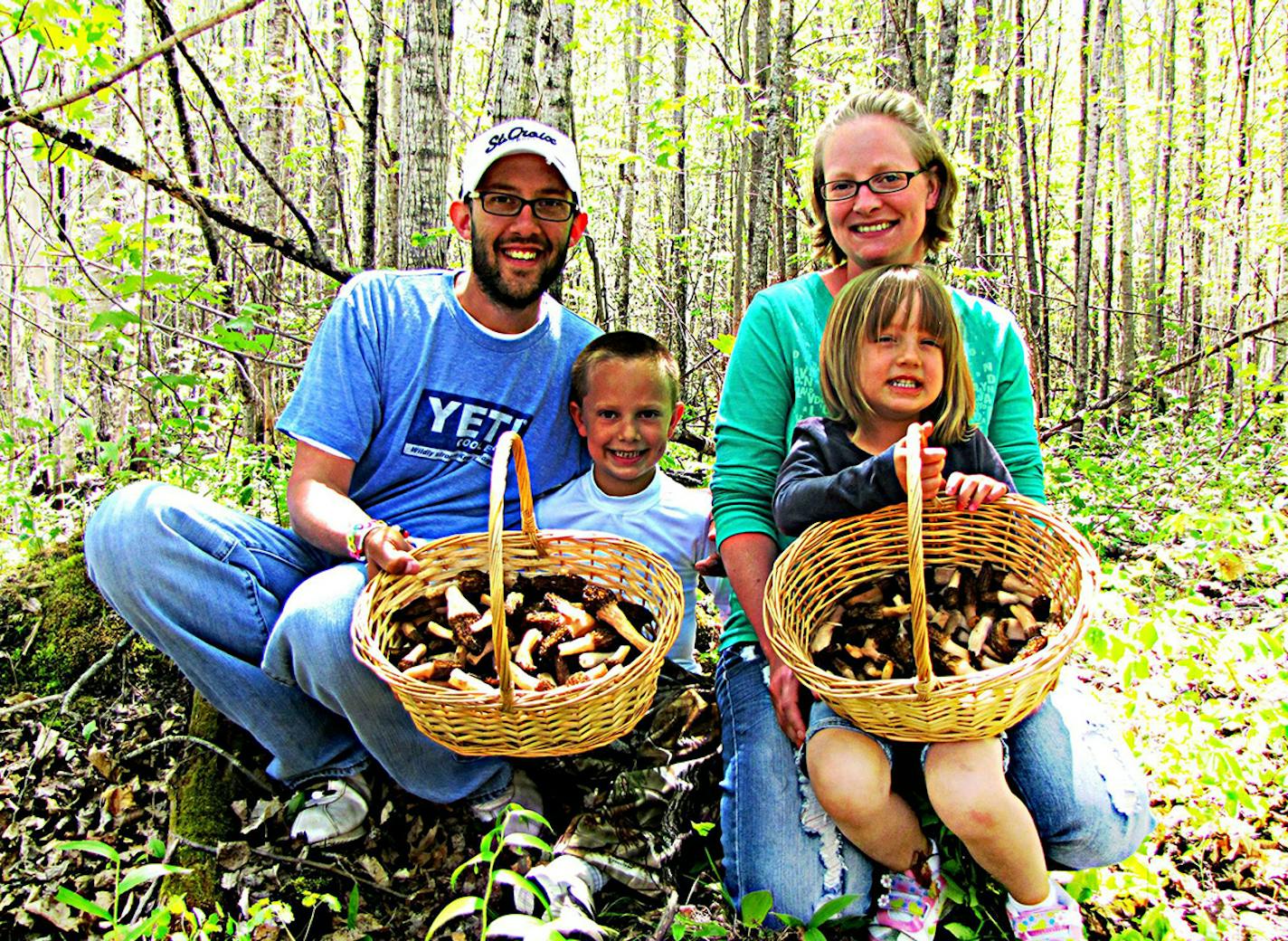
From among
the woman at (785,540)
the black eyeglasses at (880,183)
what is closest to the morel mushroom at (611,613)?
the woman at (785,540)

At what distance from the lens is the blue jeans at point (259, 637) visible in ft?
6.98

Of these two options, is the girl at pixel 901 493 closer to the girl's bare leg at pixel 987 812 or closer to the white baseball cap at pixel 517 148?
the girl's bare leg at pixel 987 812

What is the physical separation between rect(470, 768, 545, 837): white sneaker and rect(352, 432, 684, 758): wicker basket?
0.49 meters

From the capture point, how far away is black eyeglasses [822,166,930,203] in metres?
2.24

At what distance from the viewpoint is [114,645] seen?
283 cm

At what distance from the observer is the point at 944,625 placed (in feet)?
6.41

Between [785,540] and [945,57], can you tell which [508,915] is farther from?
[945,57]

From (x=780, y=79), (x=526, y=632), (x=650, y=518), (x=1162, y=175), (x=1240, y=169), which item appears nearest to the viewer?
(x=526, y=632)

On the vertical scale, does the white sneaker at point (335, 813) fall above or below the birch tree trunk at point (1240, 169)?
below

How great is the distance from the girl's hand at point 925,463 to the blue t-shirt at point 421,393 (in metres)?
1.21

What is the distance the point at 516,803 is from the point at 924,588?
1.23 meters

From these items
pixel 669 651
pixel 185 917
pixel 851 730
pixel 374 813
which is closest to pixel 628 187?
pixel 669 651

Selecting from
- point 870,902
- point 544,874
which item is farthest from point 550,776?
point 870,902

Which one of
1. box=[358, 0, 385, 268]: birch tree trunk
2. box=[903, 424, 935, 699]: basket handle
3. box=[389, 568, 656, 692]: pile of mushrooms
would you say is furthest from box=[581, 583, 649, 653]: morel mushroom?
box=[358, 0, 385, 268]: birch tree trunk
